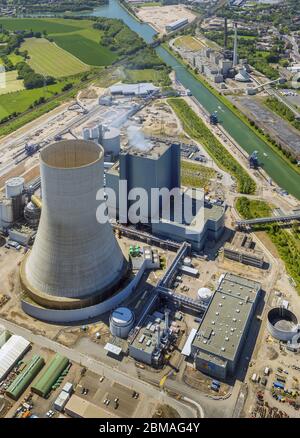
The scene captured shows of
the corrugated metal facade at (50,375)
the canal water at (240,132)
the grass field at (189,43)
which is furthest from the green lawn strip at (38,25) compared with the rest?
the corrugated metal facade at (50,375)

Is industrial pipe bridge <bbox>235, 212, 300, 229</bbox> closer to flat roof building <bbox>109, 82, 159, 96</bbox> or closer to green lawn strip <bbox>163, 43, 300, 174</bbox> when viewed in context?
green lawn strip <bbox>163, 43, 300, 174</bbox>

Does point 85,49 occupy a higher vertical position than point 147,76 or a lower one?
higher

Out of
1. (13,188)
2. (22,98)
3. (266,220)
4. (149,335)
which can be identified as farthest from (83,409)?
(22,98)

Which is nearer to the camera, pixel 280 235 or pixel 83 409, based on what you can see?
pixel 83 409

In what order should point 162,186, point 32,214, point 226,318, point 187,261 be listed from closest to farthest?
point 226,318
point 187,261
point 32,214
point 162,186

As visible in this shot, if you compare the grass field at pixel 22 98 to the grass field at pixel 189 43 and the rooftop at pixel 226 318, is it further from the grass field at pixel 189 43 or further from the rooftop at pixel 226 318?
the rooftop at pixel 226 318

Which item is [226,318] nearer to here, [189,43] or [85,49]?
[85,49]


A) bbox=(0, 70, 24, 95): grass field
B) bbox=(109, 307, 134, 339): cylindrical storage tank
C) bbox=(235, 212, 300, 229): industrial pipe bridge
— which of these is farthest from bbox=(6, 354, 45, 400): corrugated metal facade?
bbox=(0, 70, 24, 95): grass field

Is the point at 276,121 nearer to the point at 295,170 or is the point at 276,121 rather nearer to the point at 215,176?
the point at 295,170
